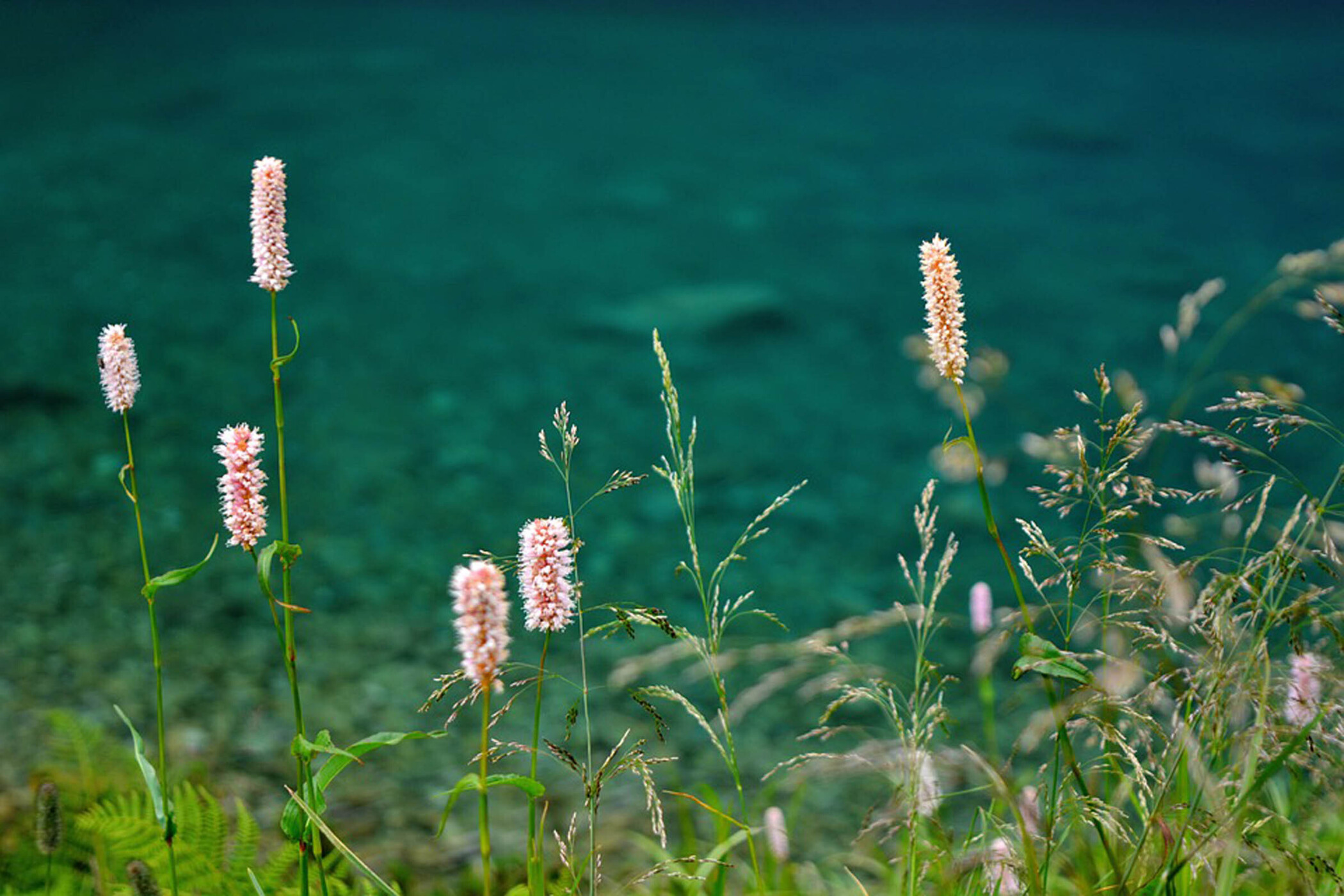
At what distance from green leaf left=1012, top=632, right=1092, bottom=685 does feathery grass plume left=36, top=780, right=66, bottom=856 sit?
1.02 metres

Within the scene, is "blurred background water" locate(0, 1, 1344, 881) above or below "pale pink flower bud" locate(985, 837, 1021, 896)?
below

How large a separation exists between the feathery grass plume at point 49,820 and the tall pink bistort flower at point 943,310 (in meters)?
1.04

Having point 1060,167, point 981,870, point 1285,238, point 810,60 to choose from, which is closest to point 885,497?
Result: point 981,870

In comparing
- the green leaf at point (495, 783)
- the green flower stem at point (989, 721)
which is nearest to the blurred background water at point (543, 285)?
the green flower stem at point (989, 721)


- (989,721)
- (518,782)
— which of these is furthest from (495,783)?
(989,721)

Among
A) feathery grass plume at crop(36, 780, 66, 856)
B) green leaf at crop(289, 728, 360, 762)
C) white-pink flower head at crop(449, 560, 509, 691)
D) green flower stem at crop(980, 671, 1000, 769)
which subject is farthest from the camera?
green flower stem at crop(980, 671, 1000, 769)

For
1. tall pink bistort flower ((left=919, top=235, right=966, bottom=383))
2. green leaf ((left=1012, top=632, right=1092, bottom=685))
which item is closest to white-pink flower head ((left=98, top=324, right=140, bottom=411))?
tall pink bistort flower ((left=919, top=235, right=966, bottom=383))

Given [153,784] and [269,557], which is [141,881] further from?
[269,557]

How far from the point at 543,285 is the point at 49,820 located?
374 cm

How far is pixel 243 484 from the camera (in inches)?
44.1

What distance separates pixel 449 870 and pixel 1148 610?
52.3 inches

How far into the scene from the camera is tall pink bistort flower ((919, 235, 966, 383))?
115 cm

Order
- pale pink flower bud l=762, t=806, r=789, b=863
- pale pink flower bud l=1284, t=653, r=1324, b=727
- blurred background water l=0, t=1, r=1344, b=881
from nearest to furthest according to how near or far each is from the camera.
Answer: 1. pale pink flower bud l=1284, t=653, r=1324, b=727
2. pale pink flower bud l=762, t=806, r=789, b=863
3. blurred background water l=0, t=1, r=1344, b=881

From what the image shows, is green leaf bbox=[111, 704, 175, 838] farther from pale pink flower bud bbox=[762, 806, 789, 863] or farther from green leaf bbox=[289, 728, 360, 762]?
pale pink flower bud bbox=[762, 806, 789, 863]
